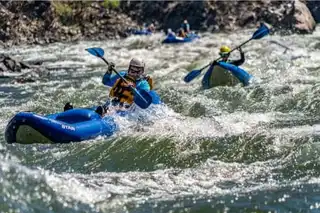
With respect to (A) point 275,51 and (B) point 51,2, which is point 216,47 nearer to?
(A) point 275,51

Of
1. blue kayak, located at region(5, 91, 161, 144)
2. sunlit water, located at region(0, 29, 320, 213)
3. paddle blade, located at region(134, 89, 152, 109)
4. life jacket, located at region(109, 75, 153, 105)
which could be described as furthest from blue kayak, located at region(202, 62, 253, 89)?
blue kayak, located at region(5, 91, 161, 144)

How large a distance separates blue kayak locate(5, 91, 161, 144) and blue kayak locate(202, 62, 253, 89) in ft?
14.6

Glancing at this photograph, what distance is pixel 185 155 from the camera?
302 inches

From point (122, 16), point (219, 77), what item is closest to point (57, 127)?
point (219, 77)

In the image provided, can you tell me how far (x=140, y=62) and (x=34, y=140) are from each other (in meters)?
2.53

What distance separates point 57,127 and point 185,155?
1884 millimetres

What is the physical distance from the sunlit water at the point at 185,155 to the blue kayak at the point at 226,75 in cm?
27

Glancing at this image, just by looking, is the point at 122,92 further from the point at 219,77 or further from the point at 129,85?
the point at 219,77

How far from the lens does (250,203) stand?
18.9 ft

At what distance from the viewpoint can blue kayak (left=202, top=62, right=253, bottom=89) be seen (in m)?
12.7

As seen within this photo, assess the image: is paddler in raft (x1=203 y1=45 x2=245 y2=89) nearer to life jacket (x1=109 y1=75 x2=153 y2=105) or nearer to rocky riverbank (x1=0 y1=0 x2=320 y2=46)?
life jacket (x1=109 y1=75 x2=153 y2=105)

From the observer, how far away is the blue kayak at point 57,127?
321 inches

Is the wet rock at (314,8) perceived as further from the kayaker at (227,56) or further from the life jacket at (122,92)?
the life jacket at (122,92)

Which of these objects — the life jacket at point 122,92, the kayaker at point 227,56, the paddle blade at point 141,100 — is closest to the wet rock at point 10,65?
the kayaker at point 227,56
